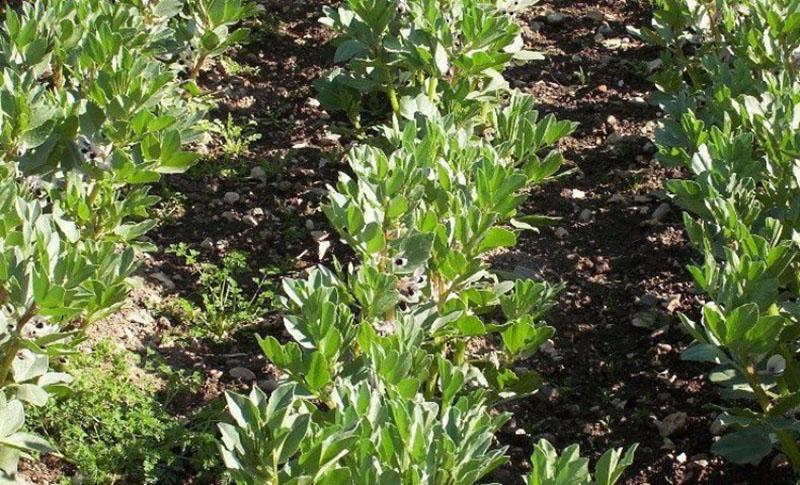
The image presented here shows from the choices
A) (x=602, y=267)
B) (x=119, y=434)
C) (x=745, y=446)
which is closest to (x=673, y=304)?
(x=602, y=267)

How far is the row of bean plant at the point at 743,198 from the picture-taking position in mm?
3182

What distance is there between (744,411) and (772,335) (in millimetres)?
267

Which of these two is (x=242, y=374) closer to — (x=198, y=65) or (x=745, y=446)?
(x=745, y=446)

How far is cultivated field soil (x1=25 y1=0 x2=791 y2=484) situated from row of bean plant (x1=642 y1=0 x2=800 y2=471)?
244 mm

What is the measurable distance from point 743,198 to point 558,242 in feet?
3.71

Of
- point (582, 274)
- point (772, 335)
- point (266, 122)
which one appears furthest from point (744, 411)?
point (266, 122)

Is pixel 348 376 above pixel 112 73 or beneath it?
beneath

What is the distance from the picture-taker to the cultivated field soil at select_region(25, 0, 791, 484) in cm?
377

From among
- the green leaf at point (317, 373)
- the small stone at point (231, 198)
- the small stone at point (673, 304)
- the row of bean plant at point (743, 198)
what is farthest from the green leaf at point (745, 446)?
the small stone at point (231, 198)

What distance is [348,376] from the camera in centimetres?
319

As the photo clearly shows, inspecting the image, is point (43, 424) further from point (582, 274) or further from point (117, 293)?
point (582, 274)

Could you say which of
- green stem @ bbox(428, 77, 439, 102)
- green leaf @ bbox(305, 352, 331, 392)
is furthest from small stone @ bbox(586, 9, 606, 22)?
green leaf @ bbox(305, 352, 331, 392)

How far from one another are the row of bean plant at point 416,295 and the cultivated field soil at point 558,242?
212 mm

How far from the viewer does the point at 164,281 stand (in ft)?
14.2
